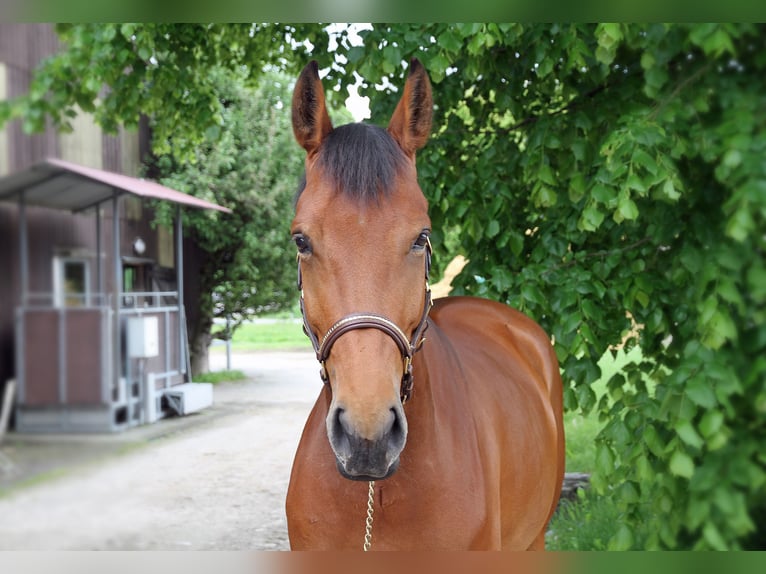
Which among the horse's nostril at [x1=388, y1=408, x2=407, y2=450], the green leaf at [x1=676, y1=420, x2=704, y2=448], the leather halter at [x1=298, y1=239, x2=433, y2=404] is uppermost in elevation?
the leather halter at [x1=298, y1=239, x2=433, y2=404]

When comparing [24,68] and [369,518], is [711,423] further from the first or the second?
[24,68]

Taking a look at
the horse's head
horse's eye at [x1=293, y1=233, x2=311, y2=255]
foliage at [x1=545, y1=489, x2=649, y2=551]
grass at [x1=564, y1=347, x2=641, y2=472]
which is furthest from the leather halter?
grass at [x1=564, y1=347, x2=641, y2=472]

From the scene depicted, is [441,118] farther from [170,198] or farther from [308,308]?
[308,308]

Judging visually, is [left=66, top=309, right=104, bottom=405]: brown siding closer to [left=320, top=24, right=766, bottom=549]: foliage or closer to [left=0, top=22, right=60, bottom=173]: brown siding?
[left=0, top=22, right=60, bottom=173]: brown siding

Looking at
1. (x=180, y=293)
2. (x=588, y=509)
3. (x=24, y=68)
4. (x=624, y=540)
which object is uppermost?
(x=24, y=68)

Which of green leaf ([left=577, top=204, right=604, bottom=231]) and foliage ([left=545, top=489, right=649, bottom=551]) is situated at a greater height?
green leaf ([left=577, top=204, right=604, bottom=231])

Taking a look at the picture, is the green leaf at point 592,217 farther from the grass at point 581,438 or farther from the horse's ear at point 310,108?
the grass at point 581,438

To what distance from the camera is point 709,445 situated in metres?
1.12

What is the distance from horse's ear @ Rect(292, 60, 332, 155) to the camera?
0.89 m

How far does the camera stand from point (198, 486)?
1.45 meters

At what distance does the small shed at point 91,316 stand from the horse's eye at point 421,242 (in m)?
0.72

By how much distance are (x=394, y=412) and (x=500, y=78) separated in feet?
4.28

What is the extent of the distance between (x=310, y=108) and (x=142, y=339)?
26.1 inches

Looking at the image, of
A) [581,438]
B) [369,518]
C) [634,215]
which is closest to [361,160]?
[369,518]
